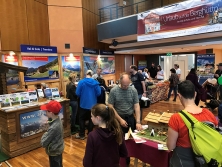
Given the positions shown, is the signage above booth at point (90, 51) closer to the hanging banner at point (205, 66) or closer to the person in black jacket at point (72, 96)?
the person in black jacket at point (72, 96)

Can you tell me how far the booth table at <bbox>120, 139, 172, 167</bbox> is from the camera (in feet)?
6.09

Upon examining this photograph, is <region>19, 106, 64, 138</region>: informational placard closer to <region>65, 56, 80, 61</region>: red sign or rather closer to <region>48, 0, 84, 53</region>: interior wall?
<region>65, 56, 80, 61</region>: red sign

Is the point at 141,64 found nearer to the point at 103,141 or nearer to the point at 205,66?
the point at 205,66

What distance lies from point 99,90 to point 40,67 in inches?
138

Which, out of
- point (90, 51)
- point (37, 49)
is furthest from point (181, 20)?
point (37, 49)

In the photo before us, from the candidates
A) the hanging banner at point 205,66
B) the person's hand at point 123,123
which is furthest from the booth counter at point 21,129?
the hanging banner at point 205,66

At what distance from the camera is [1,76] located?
Result: 12.2 feet

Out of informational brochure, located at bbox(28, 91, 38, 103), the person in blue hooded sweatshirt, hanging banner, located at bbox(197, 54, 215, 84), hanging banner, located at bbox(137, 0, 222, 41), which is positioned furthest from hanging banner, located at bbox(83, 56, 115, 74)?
hanging banner, located at bbox(197, 54, 215, 84)

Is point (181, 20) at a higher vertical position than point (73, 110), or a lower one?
higher

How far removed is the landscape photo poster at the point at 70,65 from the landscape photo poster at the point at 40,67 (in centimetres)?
32

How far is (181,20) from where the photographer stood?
223 inches

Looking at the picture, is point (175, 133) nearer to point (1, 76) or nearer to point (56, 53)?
point (1, 76)

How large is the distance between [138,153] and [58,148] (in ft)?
3.36

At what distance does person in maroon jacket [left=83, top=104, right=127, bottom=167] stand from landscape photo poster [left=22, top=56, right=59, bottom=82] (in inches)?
214
